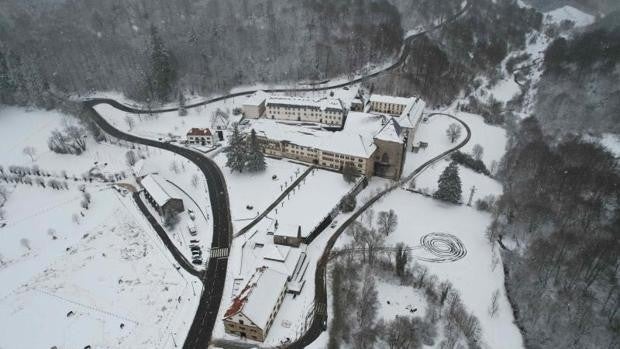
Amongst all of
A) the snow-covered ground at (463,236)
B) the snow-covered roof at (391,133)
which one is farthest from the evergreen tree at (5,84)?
the snow-covered ground at (463,236)

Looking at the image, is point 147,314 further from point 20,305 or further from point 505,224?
point 505,224

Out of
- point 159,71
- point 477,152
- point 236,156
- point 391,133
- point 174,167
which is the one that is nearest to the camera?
point 236,156

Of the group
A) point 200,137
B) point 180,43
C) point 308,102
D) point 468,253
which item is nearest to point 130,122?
point 200,137

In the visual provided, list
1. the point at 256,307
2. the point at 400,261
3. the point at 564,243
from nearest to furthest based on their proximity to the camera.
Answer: the point at 256,307, the point at 400,261, the point at 564,243

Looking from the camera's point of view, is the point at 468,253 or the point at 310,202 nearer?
the point at 468,253

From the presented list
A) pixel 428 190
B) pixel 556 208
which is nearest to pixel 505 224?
pixel 556 208

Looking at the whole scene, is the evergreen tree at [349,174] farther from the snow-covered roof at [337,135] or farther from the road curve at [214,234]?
the road curve at [214,234]

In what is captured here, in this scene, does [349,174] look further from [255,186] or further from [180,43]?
[180,43]
